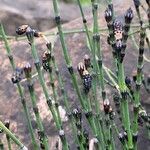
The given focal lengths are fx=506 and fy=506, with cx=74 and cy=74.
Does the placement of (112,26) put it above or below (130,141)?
above

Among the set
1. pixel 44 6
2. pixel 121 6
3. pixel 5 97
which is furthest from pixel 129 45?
pixel 44 6

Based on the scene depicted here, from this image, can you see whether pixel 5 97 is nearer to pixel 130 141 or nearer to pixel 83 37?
pixel 83 37

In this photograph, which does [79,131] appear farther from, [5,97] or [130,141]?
[5,97]

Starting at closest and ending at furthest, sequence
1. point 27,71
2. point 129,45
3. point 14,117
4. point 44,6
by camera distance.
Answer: point 27,71 < point 14,117 < point 129,45 < point 44,6

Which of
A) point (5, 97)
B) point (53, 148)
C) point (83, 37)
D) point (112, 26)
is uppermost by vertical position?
point (112, 26)

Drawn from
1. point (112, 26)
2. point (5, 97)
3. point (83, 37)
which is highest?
point (112, 26)

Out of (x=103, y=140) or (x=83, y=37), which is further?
(x=83, y=37)

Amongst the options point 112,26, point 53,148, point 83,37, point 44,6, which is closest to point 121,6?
point 83,37

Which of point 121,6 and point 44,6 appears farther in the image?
point 44,6

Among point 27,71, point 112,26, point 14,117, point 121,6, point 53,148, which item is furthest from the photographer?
point 121,6
